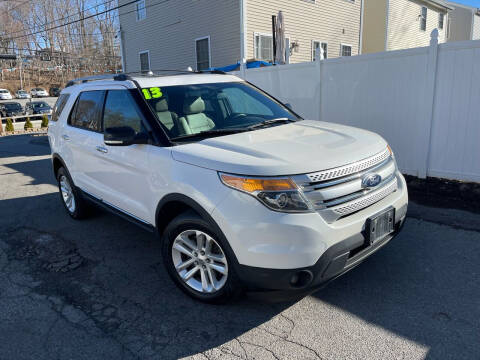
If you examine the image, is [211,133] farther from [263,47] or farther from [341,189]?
[263,47]

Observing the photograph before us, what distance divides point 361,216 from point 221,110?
183cm

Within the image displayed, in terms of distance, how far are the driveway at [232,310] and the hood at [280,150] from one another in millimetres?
1165

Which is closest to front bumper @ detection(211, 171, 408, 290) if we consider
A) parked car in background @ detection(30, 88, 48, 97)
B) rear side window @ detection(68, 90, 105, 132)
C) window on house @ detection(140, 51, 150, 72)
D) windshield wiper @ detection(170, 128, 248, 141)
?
windshield wiper @ detection(170, 128, 248, 141)

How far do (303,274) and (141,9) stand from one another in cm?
1882

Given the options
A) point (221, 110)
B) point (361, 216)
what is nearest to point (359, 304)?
point (361, 216)

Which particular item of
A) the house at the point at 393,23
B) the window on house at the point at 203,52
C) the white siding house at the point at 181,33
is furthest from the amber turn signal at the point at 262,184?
the house at the point at 393,23

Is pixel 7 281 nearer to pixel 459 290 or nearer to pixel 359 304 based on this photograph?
pixel 359 304

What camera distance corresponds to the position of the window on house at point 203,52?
15.5 m

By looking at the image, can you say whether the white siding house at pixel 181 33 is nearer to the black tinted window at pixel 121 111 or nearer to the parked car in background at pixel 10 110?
the black tinted window at pixel 121 111

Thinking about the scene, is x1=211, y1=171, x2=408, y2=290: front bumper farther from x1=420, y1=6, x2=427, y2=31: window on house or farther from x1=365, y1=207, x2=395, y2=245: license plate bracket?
x1=420, y1=6, x2=427, y2=31: window on house

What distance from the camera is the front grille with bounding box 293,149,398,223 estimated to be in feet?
8.43

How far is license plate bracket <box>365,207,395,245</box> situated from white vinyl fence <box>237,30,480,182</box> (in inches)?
136

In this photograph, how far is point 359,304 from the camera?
3029 millimetres

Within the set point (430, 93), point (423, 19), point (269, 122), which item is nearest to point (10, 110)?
point (423, 19)
